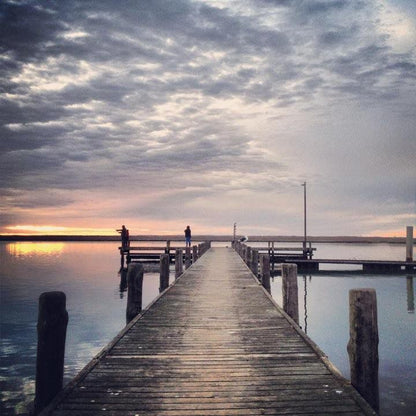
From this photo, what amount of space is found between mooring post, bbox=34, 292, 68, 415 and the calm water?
4.92m

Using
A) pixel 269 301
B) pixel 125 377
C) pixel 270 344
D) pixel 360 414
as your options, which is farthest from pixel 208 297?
pixel 360 414

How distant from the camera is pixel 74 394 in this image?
13.6 ft

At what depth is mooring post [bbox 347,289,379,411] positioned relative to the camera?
4410 mm

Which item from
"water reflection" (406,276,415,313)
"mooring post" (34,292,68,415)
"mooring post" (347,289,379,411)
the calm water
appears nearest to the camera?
"mooring post" (34,292,68,415)

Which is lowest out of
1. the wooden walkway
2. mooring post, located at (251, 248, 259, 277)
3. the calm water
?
the calm water

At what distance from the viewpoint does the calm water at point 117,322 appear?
9.51m

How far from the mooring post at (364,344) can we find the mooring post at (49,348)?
3.52 metres

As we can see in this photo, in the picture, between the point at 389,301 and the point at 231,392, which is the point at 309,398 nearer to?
the point at 231,392

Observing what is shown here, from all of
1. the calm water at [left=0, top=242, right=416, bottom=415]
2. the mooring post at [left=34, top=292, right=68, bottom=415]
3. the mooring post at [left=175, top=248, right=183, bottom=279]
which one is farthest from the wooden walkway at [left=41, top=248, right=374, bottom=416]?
the mooring post at [left=175, top=248, right=183, bottom=279]

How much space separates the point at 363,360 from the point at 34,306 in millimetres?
21129

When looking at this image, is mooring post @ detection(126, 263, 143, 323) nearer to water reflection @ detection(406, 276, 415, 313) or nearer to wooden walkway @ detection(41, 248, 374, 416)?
wooden walkway @ detection(41, 248, 374, 416)

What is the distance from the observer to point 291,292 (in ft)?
28.1

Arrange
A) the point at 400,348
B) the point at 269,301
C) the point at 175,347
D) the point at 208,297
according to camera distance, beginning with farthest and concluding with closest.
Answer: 1. the point at 400,348
2. the point at 208,297
3. the point at 269,301
4. the point at 175,347

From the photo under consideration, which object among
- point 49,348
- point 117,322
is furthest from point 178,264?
point 49,348
